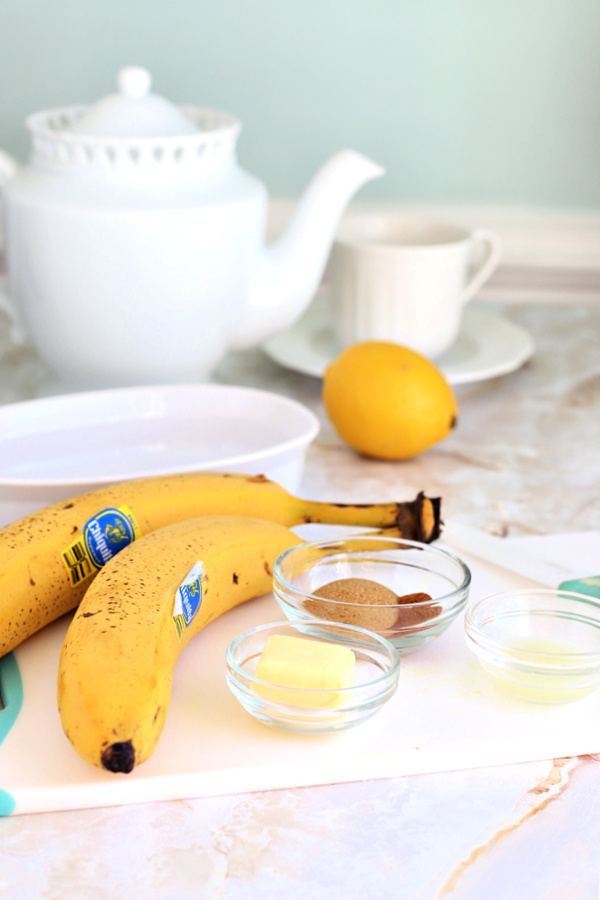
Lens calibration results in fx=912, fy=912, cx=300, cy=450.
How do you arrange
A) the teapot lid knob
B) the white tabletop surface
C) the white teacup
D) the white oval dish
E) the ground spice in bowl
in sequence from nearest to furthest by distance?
the white tabletop surface → the ground spice in bowl → the white oval dish → the teapot lid knob → the white teacup

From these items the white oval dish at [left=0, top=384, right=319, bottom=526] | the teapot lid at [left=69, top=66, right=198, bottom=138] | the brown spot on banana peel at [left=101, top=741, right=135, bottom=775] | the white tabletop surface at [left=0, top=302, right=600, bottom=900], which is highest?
the teapot lid at [left=69, top=66, right=198, bottom=138]

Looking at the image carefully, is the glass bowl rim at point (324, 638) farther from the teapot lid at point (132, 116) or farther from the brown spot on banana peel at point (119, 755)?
the teapot lid at point (132, 116)

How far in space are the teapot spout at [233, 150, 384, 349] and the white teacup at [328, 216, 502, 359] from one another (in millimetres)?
52

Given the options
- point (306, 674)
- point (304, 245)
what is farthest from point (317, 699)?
point (304, 245)

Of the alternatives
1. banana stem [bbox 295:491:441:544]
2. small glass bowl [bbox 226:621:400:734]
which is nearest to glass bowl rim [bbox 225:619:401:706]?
small glass bowl [bbox 226:621:400:734]

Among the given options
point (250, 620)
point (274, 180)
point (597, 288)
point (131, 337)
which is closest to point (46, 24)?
point (274, 180)

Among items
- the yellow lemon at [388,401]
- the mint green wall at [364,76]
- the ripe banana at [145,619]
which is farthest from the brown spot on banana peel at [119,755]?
the mint green wall at [364,76]

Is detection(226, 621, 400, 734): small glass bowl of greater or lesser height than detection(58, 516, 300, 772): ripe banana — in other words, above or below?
below

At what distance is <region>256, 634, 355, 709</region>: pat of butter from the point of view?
366 mm

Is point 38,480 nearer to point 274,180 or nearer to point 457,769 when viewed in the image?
point 457,769

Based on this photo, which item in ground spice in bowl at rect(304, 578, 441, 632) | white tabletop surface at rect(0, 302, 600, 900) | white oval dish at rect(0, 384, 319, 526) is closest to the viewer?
white tabletop surface at rect(0, 302, 600, 900)

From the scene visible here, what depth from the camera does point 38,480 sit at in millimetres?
507

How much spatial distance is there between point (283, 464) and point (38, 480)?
0.15 meters

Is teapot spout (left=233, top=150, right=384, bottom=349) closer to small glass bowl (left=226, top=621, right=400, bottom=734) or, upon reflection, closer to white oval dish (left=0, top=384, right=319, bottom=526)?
white oval dish (left=0, top=384, right=319, bottom=526)
